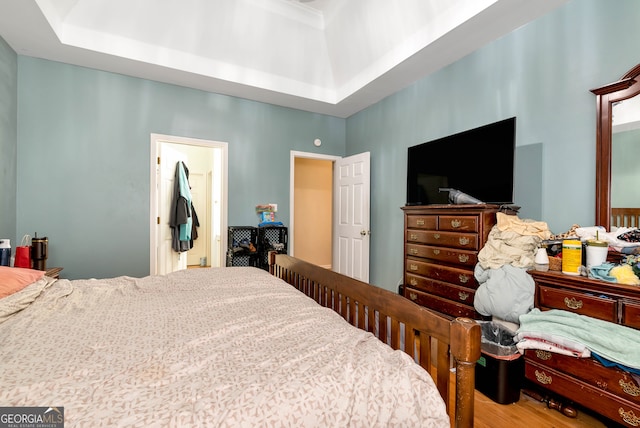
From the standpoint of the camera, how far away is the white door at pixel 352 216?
13.1 ft

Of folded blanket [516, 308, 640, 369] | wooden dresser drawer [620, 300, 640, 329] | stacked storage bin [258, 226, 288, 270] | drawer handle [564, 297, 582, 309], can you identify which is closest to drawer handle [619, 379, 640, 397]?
folded blanket [516, 308, 640, 369]

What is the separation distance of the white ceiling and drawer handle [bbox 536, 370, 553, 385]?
8.02 feet

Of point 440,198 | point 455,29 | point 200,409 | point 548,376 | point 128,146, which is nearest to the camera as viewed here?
point 200,409

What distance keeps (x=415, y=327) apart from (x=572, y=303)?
1289mm

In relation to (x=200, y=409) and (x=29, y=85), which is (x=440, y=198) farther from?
(x=29, y=85)

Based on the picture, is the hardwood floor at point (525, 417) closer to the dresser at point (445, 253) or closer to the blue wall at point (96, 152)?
the dresser at point (445, 253)

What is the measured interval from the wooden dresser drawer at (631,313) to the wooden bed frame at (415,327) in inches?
40.9

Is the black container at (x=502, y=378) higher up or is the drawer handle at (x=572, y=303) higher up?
the drawer handle at (x=572, y=303)

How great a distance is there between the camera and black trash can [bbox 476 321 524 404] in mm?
1745

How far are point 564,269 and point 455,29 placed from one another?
196 cm

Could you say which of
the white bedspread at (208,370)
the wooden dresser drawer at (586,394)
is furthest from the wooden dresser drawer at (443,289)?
the white bedspread at (208,370)

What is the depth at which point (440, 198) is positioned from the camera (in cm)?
284

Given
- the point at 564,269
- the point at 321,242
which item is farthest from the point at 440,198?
the point at 321,242

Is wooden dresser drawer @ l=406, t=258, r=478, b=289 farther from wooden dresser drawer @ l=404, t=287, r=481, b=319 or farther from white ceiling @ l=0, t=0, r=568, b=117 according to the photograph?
white ceiling @ l=0, t=0, r=568, b=117
